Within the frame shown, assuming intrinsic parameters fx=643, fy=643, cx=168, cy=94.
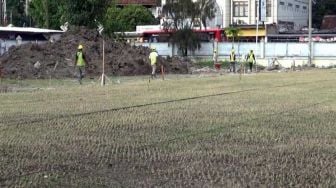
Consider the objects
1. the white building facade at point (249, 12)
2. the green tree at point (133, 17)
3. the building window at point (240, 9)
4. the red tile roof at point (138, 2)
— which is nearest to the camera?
the white building facade at point (249, 12)

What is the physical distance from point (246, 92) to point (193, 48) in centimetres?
4751

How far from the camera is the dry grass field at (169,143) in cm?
838

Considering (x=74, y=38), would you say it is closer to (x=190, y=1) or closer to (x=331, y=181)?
(x=190, y=1)

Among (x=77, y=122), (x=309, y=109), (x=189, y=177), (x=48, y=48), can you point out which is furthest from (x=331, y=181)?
(x=48, y=48)

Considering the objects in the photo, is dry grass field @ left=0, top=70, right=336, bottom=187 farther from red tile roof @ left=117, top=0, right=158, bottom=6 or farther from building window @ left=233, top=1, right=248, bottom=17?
red tile roof @ left=117, top=0, right=158, bottom=6

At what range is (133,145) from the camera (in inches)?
435

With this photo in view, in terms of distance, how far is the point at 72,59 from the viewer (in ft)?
144

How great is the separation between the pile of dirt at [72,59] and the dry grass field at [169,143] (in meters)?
22.7

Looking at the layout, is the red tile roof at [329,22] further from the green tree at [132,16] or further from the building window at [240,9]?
the green tree at [132,16]

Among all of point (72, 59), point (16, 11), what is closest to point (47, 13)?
point (16, 11)

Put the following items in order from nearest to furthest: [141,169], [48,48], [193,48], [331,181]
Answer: [331,181], [141,169], [48,48], [193,48]

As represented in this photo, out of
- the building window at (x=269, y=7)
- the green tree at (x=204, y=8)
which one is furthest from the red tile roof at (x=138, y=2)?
the green tree at (x=204, y=8)

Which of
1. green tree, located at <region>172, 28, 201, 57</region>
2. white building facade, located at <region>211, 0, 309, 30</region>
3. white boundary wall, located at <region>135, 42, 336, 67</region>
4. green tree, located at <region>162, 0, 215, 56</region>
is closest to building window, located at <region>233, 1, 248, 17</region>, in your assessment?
white building facade, located at <region>211, 0, 309, 30</region>

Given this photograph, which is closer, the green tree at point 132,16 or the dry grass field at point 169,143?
the dry grass field at point 169,143
